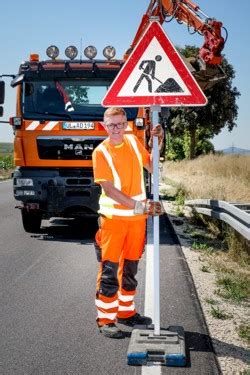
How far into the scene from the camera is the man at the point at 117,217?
164 inches

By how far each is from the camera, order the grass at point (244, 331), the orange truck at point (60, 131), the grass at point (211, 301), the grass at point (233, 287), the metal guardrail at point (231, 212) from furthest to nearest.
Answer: the orange truck at point (60, 131) → the metal guardrail at point (231, 212) → the grass at point (233, 287) → the grass at point (211, 301) → the grass at point (244, 331)

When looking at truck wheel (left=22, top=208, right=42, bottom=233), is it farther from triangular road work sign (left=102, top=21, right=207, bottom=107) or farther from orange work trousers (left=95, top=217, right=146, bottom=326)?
triangular road work sign (left=102, top=21, right=207, bottom=107)

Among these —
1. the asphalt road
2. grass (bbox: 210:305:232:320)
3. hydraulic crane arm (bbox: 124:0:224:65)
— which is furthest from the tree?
grass (bbox: 210:305:232:320)

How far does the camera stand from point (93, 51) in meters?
8.84

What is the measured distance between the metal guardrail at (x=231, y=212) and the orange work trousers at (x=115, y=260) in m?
1.61

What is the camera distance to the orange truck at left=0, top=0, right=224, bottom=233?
8227mm

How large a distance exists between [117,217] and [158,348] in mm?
1138

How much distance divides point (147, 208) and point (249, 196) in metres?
8.09

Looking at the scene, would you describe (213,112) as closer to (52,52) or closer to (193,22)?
(193,22)

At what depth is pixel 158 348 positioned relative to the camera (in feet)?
12.0

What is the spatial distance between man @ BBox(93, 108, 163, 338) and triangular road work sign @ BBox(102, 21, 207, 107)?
432mm

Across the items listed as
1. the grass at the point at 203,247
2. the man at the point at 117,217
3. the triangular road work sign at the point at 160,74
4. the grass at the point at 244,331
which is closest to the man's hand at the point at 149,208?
the man at the point at 117,217

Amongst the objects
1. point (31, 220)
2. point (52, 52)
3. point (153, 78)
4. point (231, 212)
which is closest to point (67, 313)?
point (153, 78)

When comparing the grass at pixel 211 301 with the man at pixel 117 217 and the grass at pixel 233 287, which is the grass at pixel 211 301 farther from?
the man at pixel 117 217
